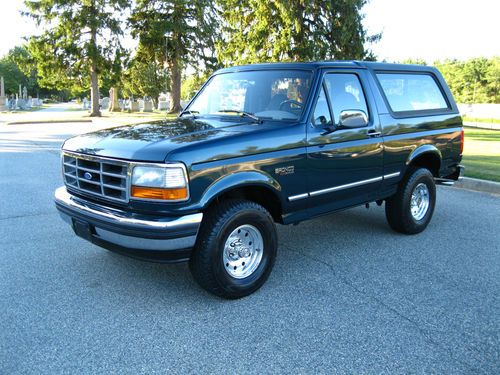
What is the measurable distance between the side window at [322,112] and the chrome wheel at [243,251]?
1.25 metres

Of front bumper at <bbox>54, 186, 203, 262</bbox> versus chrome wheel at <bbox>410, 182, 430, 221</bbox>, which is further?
chrome wheel at <bbox>410, 182, 430, 221</bbox>

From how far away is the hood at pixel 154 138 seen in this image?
342cm

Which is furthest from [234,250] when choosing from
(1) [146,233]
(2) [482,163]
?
(2) [482,163]

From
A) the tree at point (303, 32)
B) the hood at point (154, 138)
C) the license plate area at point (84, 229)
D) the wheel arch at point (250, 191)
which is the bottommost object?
the license plate area at point (84, 229)

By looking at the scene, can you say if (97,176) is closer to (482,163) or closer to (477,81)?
(482,163)

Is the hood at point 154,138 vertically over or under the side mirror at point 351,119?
under

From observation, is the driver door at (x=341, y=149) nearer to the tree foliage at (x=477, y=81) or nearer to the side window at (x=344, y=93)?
the side window at (x=344, y=93)

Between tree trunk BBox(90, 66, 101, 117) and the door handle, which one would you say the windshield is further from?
tree trunk BBox(90, 66, 101, 117)

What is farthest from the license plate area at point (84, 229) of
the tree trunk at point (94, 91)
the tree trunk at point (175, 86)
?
the tree trunk at point (175, 86)

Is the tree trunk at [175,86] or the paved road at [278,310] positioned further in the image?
the tree trunk at [175,86]

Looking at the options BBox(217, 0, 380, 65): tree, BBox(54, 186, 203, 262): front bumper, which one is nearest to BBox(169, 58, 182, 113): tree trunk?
BBox(217, 0, 380, 65): tree

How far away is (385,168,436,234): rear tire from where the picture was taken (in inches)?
212

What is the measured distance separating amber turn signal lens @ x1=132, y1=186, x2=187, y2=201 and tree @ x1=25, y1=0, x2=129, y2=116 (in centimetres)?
3408

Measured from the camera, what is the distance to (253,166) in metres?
3.77
